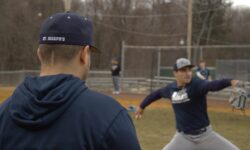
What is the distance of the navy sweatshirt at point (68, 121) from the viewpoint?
2.18m

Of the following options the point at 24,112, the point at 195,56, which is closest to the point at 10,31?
the point at 195,56

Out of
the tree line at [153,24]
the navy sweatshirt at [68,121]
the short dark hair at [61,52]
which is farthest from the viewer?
the tree line at [153,24]

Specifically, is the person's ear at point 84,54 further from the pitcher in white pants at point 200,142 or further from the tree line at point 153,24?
the tree line at point 153,24

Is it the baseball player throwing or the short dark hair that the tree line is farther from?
the short dark hair

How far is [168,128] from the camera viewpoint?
13430 mm

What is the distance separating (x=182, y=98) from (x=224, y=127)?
7.19 metres

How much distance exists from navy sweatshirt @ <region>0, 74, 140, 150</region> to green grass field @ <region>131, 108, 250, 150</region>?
25.6 feet

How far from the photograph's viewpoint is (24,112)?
2.25 meters

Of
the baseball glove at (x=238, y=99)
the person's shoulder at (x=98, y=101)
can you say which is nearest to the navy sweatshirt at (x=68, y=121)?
the person's shoulder at (x=98, y=101)

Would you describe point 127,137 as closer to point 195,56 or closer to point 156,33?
point 195,56

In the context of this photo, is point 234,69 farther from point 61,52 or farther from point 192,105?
point 61,52

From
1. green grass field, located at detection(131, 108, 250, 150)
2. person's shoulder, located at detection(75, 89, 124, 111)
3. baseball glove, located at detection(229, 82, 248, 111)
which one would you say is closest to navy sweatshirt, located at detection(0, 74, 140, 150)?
person's shoulder, located at detection(75, 89, 124, 111)

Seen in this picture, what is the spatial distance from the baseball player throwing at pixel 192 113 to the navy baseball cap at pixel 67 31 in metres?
4.41

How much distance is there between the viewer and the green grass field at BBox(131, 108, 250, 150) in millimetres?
10921
